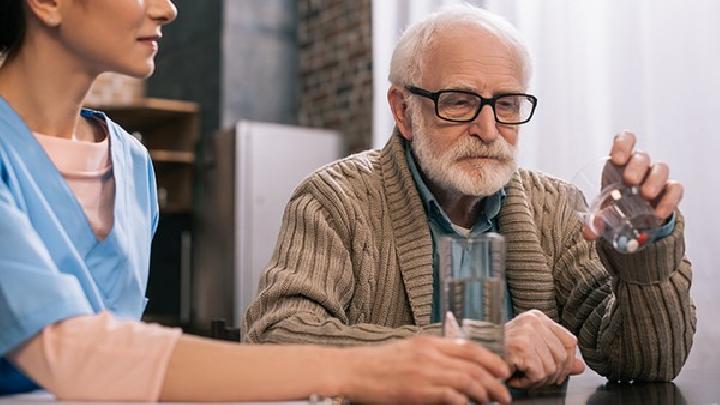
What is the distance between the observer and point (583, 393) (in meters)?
1.23

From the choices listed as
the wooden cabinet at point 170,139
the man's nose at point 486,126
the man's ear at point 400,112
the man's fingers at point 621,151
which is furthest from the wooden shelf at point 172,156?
the man's fingers at point 621,151

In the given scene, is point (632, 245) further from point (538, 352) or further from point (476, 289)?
point (476, 289)

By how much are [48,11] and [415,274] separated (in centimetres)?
79

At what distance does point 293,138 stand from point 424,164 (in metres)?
2.97

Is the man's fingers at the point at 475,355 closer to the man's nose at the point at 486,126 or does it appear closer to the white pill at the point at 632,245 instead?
the white pill at the point at 632,245

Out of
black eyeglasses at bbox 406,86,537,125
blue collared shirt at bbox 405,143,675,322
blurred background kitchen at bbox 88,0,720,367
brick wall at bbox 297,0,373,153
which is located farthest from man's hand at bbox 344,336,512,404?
brick wall at bbox 297,0,373,153

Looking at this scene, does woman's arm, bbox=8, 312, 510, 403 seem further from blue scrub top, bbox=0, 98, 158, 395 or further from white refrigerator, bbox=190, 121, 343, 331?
white refrigerator, bbox=190, 121, 343, 331

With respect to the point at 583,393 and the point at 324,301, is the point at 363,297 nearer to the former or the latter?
the point at 324,301

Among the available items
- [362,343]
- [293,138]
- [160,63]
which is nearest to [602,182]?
[362,343]

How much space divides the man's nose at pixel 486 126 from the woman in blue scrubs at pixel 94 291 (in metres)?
0.69

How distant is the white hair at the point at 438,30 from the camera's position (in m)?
1.83

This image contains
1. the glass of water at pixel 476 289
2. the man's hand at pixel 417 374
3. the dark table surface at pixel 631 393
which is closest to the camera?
Answer: the man's hand at pixel 417 374

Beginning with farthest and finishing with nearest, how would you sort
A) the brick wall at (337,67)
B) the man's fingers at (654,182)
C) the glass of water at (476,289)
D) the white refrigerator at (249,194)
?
the brick wall at (337,67) < the white refrigerator at (249,194) < the man's fingers at (654,182) < the glass of water at (476,289)

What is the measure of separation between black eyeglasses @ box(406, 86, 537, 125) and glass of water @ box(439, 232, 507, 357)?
74cm
